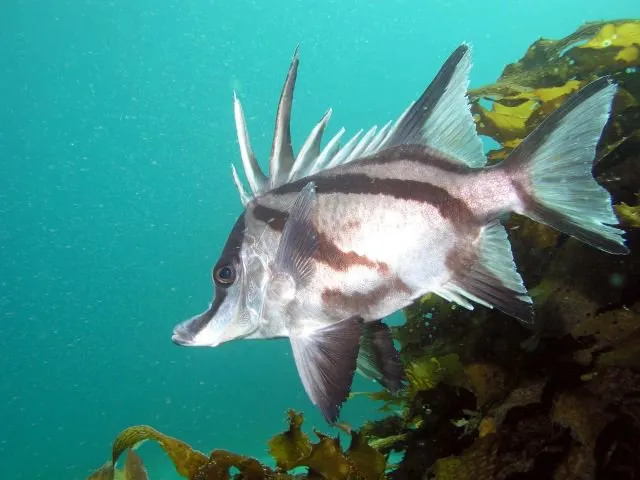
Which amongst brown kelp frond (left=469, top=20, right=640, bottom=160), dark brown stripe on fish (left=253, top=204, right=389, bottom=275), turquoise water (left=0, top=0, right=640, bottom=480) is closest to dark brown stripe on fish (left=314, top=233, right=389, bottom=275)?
dark brown stripe on fish (left=253, top=204, right=389, bottom=275)

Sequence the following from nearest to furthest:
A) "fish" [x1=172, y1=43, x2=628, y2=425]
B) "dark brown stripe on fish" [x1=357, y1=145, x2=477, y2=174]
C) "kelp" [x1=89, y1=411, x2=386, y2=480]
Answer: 1. "fish" [x1=172, y1=43, x2=628, y2=425]
2. "dark brown stripe on fish" [x1=357, y1=145, x2=477, y2=174]
3. "kelp" [x1=89, y1=411, x2=386, y2=480]

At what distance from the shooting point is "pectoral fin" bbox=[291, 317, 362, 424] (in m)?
1.53

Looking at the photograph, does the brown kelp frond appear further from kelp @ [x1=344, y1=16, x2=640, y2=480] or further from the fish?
the fish

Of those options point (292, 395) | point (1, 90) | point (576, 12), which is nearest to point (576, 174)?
point (292, 395)

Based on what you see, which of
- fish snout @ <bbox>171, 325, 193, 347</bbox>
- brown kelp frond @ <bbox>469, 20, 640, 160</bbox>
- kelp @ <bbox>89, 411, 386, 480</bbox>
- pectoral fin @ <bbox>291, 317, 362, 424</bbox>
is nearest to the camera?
pectoral fin @ <bbox>291, 317, 362, 424</bbox>

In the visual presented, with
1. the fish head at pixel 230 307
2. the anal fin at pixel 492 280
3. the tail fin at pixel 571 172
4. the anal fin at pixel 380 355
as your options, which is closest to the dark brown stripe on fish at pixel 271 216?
the fish head at pixel 230 307

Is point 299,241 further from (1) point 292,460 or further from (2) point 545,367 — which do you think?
(2) point 545,367

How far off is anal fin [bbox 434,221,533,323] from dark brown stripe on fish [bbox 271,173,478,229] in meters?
0.10

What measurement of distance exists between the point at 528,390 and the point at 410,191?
0.92 m

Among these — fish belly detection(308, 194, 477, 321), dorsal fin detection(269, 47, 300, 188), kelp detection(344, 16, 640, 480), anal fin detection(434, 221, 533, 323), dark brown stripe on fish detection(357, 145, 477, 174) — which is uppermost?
dorsal fin detection(269, 47, 300, 188)

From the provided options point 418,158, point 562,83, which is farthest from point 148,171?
point 418,158

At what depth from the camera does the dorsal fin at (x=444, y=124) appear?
1824 mm

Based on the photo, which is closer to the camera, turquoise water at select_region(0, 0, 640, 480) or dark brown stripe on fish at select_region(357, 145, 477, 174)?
dark brown stripe on fish at select_region(357, 145, 477, 174)

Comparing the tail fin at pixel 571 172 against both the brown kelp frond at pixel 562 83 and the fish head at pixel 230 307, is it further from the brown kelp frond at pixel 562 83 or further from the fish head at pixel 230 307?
the brown kelp frond at pixel 562 83
